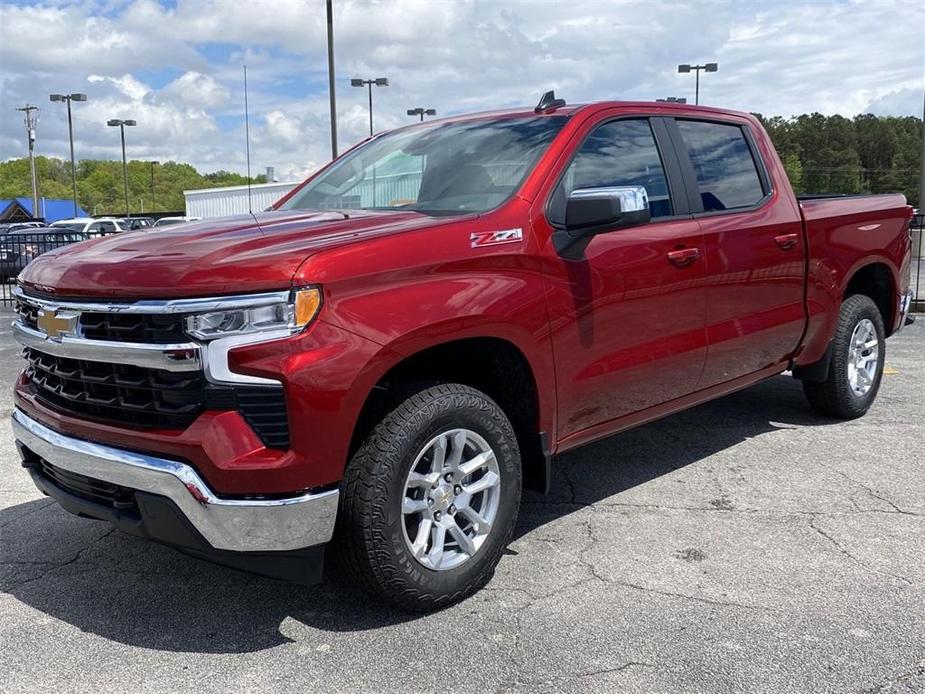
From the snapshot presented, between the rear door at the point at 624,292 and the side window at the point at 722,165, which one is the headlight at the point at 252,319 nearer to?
the rear door at the point at 624,292

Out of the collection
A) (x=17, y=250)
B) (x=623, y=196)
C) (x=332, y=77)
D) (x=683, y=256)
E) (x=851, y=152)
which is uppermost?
(x=851, y=152)

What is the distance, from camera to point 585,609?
128 inches

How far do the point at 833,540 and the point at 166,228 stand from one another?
317cm

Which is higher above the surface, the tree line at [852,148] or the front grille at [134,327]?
the tree line at [852,148]

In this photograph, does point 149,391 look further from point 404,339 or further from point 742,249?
point 742,249

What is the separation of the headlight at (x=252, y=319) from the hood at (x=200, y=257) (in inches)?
2.2

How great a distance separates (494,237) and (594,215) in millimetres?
420

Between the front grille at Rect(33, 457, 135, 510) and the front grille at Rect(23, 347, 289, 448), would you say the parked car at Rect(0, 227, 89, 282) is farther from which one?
the front grille at Rect(23, 347, 289, 448)

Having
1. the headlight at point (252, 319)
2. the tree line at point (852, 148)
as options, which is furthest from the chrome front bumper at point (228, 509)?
the tree line at point (852, 148)

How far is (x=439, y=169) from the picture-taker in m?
4.04

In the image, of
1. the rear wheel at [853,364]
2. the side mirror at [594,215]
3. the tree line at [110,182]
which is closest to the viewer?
the side mirror at [594,215]

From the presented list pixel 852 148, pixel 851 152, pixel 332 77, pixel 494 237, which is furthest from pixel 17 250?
pixel 852 148

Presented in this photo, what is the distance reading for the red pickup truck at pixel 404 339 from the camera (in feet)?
9.06

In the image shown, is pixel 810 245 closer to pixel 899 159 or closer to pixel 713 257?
pixel 713 257
